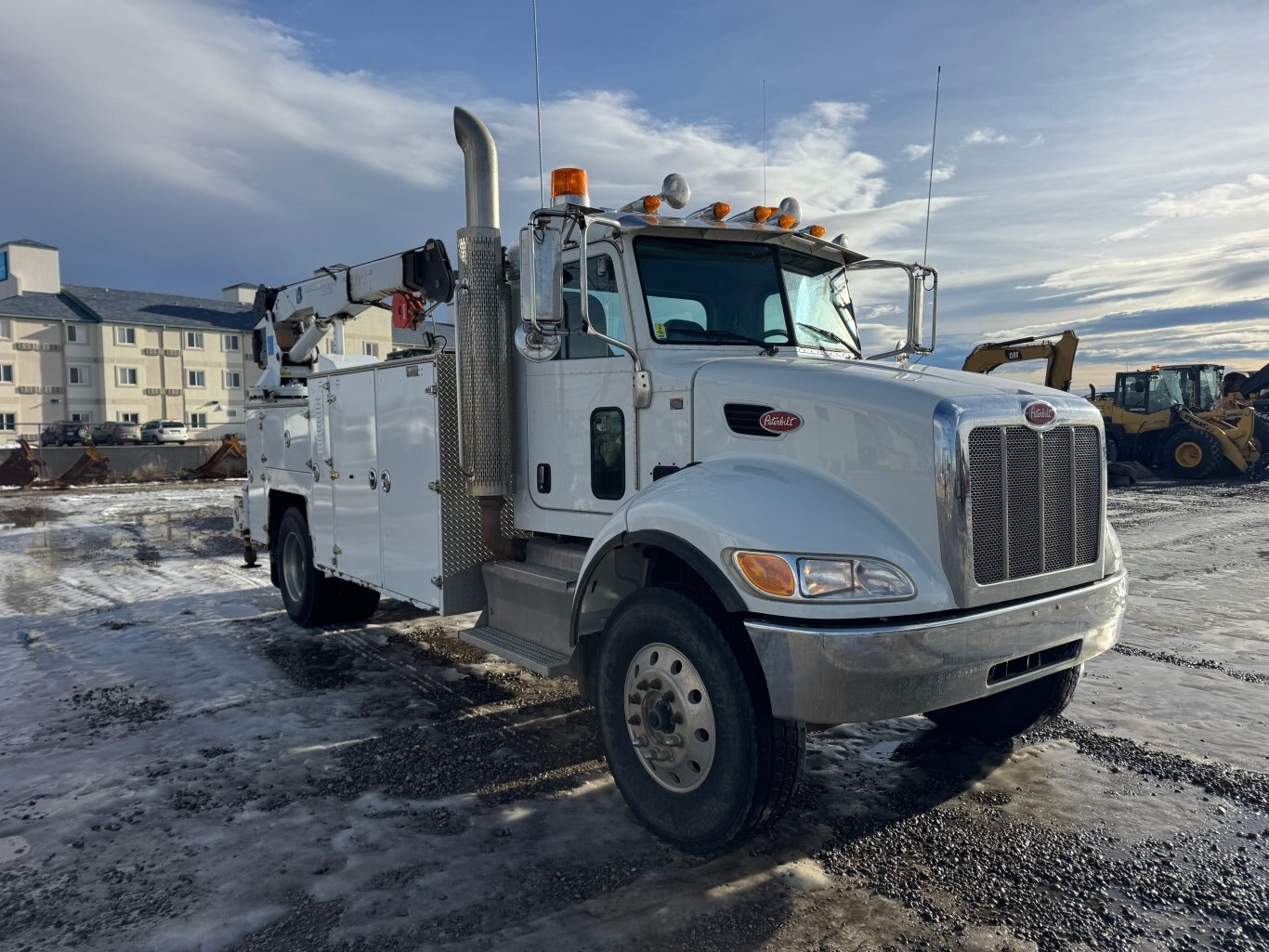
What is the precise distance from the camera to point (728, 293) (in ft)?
14.1

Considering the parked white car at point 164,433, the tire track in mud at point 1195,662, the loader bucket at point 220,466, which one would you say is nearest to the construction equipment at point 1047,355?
the tire track in mud at point 1195,662

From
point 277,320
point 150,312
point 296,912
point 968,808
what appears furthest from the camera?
point 150,312

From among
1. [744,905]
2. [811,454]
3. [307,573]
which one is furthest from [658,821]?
[307,573]

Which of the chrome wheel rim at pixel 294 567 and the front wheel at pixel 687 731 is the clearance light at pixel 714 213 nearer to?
the front wheel at pixel 687 731

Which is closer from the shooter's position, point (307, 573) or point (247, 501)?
point (307, 573)

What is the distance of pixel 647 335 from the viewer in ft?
13.6

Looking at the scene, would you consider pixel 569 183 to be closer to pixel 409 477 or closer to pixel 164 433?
pixel 409 477

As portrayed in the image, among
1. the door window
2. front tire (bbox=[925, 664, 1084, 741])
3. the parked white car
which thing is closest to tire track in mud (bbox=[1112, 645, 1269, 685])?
front tire (bbox=[925, 664, 1084, 741])

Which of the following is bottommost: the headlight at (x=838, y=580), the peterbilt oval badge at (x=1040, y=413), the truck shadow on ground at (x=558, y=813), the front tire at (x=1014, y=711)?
the truck shadow on ground at (x=558, y=813)

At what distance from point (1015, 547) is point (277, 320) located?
281 inches

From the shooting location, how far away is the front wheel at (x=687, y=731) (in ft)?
10.4

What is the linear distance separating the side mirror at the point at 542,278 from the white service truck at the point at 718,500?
0.04 feet

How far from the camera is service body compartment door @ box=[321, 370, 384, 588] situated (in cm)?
593

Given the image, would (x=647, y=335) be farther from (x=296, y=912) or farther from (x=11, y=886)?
(x=11, y=886)
